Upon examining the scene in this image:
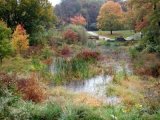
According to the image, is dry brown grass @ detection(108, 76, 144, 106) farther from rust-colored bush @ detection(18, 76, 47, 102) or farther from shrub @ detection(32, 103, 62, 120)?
shrub @ detection(32, 103, 62, 120)

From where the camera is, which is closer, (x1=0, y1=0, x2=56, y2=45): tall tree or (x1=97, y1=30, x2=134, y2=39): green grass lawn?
(x1=0, y1=0, x2=56, y2=45): tall tree

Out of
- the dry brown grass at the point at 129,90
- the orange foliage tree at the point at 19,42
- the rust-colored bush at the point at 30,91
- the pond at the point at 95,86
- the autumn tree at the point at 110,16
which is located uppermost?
the autumn tree at the point at 110,16

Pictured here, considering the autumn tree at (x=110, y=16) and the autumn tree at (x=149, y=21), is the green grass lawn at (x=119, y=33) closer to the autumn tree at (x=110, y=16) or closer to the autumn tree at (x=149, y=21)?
the autumn tree at (x=110, y=16)

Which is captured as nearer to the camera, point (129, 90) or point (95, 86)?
point (129, 90)

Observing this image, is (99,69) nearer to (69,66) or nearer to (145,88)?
(69,66)

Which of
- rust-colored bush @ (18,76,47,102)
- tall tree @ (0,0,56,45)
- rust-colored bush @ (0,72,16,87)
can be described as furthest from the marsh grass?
tall tree @ (0,0,56,45)

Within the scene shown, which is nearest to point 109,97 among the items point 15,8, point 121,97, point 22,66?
point 121,97

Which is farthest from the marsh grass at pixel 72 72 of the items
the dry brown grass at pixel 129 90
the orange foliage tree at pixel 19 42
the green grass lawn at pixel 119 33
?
the green grass lawn at pixel 119 33

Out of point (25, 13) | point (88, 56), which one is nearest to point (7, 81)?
point (88, 56)

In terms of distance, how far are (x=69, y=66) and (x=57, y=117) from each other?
11385 millimetres

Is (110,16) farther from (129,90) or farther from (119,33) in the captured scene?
(129,90)

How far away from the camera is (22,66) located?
2162cm

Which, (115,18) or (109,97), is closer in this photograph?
(109,97)

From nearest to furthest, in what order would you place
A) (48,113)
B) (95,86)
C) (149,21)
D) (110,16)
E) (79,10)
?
1. (48,113)
2. (95,86)
3. (149,21)
4. (110,16)
5. (79,10)
